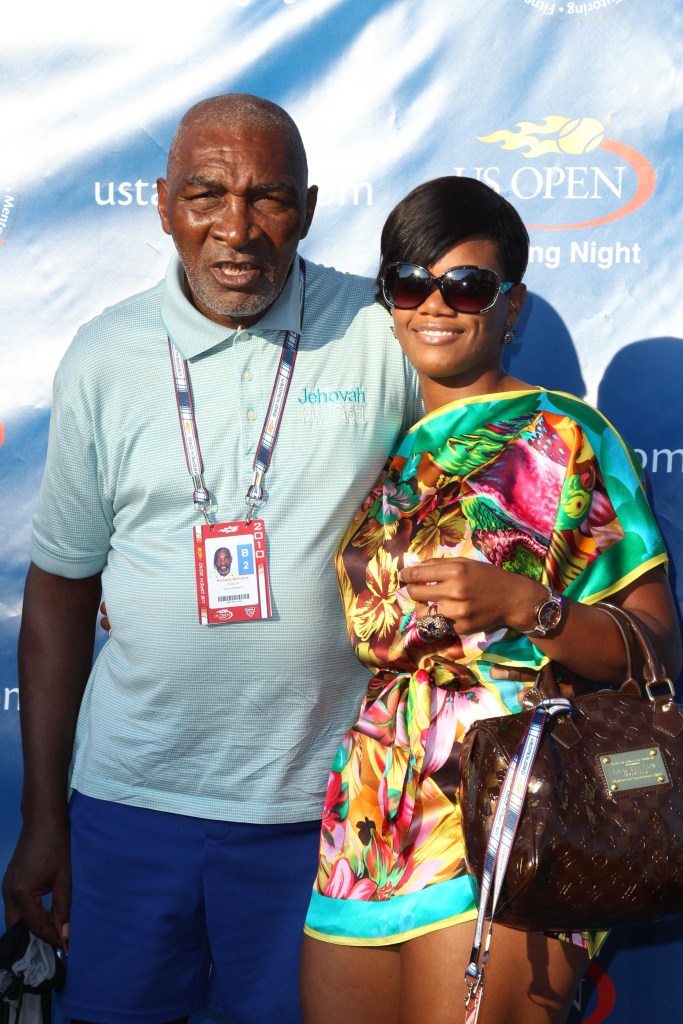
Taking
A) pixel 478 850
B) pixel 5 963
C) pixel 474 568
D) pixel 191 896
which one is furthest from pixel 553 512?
pixel 5 963

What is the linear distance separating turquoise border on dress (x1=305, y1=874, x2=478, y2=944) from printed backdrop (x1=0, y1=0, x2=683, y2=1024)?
4.35ft

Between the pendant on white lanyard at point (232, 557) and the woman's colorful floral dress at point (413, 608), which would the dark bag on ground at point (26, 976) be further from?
the pendant on white lanyard at point (232, 557)

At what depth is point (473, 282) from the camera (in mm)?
1999

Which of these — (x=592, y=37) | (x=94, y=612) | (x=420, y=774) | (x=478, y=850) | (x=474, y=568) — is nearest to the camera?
(x=478, y=850)

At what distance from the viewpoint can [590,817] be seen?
160 centimetres

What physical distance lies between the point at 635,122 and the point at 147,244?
1.29m

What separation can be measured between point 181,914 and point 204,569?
730mm

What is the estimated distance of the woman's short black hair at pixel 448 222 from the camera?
79.1 inches

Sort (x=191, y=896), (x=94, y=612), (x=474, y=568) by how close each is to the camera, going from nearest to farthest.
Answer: (x=474, y=568)
(x=191, y=896)
(x=94, y=612)

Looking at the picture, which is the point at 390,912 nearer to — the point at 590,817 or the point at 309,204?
the point at 590,817

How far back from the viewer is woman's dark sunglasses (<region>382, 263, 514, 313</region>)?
1.99 metres

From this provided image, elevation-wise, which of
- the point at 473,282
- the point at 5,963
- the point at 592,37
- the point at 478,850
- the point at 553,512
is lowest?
the point at 5,963

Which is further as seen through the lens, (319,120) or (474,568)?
(319,120)

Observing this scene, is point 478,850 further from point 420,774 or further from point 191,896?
point 191,896
